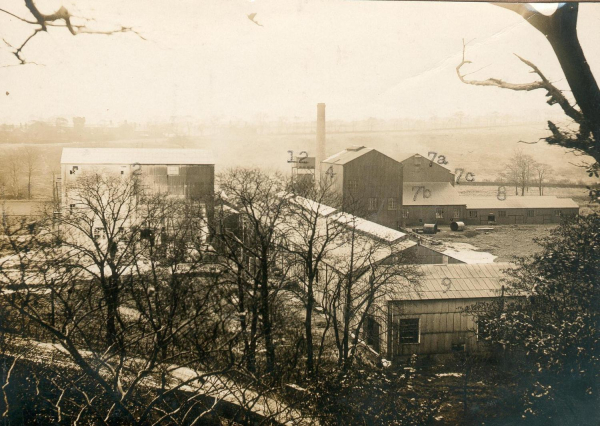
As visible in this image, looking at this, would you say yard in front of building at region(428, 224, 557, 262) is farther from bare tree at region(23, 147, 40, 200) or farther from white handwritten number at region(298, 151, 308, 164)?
bare tree at region(23, 147, 40, 200)

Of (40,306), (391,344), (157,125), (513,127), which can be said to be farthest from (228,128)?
(513,127)

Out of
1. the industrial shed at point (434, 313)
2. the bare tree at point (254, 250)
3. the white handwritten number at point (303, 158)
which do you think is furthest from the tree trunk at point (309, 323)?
the white handwritten number at point (303, 158)

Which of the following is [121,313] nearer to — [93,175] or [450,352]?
[93,175]

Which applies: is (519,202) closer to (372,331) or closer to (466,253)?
(466,253)

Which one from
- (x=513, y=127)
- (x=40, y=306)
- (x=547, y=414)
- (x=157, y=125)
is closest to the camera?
(x=40, y=306)

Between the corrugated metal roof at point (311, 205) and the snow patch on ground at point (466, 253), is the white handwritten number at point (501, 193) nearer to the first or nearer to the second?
the snow patch on ground at point (466, 253)

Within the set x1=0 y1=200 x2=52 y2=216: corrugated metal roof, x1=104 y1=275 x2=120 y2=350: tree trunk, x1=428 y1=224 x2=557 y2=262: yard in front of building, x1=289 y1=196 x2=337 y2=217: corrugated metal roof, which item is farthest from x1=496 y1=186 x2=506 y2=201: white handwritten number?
x1=0 y1=200 x2=52 y2=216: corrugated metal roof

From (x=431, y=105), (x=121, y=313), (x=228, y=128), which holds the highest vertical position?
(x=431, y=105)

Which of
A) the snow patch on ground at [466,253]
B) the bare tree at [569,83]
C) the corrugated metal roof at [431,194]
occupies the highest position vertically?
the bare tree at [569,83]
